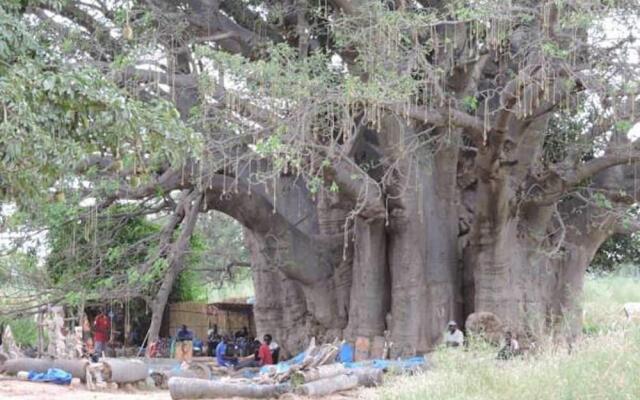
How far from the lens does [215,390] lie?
35.7ft

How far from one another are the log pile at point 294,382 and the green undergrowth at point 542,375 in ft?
5.11

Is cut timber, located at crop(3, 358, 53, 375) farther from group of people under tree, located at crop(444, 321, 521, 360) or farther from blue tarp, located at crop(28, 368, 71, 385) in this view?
group of people under tree, located at crop(444, 321, 521, 360)

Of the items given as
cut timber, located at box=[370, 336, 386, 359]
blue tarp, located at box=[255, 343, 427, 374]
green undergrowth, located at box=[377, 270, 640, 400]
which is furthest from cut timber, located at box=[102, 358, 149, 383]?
green undergrowth, located at box=[377, 270, 640, 400]

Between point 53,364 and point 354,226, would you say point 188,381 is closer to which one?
point 53,364

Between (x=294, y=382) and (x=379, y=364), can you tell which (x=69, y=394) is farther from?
(x=379, y=364)

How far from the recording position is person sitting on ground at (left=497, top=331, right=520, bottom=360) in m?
11.0

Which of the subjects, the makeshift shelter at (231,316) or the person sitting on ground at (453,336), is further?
the makeshift shelter at (231,316)

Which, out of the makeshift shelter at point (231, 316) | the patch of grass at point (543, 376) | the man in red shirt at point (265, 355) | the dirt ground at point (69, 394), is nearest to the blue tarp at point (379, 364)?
the dirt ground at point (69, 394)

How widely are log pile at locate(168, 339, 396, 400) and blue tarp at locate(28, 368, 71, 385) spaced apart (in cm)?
220

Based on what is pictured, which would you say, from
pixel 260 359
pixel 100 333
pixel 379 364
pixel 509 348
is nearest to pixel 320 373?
pixel 379 364

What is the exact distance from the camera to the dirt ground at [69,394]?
11.0 metres

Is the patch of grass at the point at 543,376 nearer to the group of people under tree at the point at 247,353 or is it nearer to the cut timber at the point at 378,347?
the cut timber at the point at 378,347

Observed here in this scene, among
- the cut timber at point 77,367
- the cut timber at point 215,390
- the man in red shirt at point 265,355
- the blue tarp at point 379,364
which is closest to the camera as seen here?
the cut timber at point 215,390

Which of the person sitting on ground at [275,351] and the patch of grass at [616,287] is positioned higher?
the patch of grass at [616,287]
